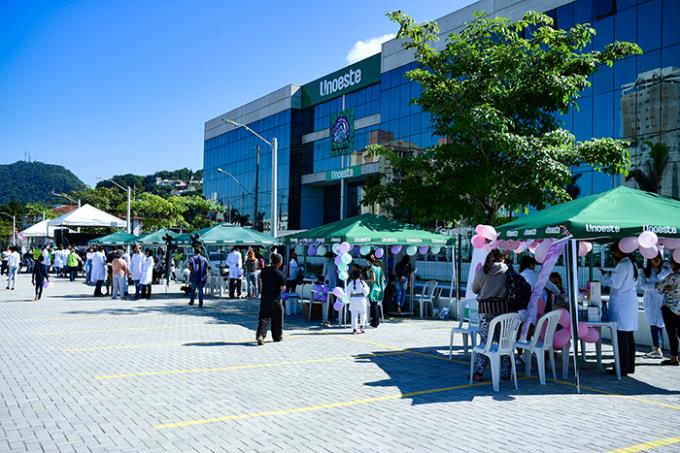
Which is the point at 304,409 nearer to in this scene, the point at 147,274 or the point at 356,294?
the point at 356,294

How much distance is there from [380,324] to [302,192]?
147 ft

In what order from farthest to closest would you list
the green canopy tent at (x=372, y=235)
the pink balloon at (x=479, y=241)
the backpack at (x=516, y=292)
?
the green canopy tent at (x=372, y=235)
the pink balloon at (x=479, y=241)
the backpack at (x=516, y=292)

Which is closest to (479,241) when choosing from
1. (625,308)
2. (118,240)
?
(625,308)

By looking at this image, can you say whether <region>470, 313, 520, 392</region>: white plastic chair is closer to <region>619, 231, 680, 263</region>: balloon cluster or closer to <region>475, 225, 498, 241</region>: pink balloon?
<region>475, 225, 498, 241</region>: pink balloon

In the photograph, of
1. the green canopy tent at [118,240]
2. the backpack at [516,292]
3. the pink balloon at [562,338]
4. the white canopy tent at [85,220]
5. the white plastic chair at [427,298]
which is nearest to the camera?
the backpack at [516,292]

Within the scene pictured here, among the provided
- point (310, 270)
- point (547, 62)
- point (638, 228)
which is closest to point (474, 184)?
point (547, 62)

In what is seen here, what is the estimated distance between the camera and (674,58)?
26.9 metres

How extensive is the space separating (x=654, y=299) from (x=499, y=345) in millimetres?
4791

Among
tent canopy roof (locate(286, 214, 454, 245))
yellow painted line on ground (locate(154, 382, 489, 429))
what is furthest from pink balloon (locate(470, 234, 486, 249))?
tent canopy roof (locate(286, 214, 454, 245))

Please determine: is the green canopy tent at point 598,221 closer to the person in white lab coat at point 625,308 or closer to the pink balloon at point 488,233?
the pink balloon at point 488,233

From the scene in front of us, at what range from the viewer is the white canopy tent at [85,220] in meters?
35.8

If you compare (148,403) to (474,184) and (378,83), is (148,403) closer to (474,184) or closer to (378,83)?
(474,184)

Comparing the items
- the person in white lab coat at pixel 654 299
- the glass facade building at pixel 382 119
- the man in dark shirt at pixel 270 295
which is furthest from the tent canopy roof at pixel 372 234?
the person in white lab coat at pixel 654 299

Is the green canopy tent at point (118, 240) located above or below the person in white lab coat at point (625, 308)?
above
